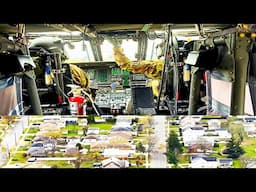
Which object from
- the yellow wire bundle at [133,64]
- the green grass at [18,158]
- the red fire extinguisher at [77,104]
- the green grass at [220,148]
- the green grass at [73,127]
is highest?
the yellow wire bundle at [133,64]

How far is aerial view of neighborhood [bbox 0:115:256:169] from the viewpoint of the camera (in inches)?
50.2

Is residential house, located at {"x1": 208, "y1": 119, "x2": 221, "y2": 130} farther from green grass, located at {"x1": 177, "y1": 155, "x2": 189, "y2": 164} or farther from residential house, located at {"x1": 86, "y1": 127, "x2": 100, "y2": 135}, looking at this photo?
residential house, located at {"x1": 86, "y1": 127, "x2": 100, "y2": 135}

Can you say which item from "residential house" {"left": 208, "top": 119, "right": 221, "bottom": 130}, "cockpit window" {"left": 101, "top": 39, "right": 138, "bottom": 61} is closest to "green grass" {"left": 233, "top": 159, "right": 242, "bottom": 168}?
"residential house" {"left": 208, "top": 119, "right": 221, "bottom": 130}

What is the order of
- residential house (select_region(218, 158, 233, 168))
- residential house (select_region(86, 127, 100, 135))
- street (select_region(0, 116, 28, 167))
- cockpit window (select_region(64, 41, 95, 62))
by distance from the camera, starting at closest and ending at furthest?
1. residential house (select_region(218, 158, 233, 168))
2. street (select_region(0, 116, 28, 167))
3. residential house (select_region(86, 127, 100, 135))
4. cockpit window (select_region(64, 41, 95, 62))

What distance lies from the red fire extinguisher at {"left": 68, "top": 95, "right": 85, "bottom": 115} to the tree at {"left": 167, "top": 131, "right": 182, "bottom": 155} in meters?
0.61

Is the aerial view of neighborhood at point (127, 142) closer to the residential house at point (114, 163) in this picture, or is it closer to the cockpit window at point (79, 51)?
the residential house at point (114, 163)

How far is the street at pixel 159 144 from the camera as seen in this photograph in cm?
126

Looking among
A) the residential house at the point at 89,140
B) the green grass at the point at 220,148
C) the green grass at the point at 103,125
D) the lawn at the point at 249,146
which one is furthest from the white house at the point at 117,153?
the lawn at the point at 249,146

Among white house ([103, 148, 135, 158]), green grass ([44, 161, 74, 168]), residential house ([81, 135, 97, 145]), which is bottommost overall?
green grass ([44, 161, 74, 168])

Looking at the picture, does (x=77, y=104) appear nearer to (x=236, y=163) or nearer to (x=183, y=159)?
(x=183, y=159)

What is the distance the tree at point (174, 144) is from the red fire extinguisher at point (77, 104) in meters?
0.61
